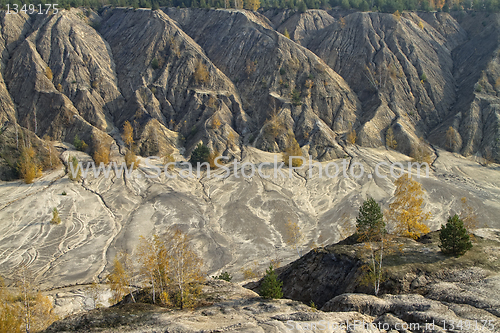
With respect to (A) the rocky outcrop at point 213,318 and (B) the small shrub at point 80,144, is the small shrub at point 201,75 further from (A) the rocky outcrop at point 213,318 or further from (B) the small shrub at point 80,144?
(A) the rocky outcrop at point 213,318

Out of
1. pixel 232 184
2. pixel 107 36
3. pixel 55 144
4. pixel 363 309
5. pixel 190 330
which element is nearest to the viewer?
pixel 190 330

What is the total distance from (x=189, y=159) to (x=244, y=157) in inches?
369

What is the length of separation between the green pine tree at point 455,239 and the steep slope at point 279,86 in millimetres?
38587

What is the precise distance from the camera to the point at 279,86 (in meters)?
71.4

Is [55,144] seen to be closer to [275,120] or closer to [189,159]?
[189,159]

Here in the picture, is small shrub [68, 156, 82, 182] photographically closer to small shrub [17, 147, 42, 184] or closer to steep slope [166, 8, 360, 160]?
small shrub [17, 147, 42, 184]

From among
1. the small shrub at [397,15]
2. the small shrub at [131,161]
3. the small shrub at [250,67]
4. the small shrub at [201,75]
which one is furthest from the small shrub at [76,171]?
the small shrub at [397,15]

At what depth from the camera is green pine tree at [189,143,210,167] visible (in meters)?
55.1

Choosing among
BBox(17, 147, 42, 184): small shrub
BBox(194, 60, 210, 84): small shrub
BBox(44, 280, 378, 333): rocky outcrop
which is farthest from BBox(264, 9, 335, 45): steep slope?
BBox(44, 280, 378, 333): rocky outcrop

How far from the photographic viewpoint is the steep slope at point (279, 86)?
6262cm

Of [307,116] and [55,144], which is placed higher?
[307,116]

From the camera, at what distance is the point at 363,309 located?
1583cm

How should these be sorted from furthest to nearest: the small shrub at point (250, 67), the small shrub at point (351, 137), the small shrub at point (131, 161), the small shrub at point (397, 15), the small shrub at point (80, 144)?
1. the small shrub at point (397, 15)
2. the small shrub at point (250, 67)
3. the small shrub at point (351, 137)
4. the small shrub at point (80, 144)
5. the small shrub at point (131, 161)

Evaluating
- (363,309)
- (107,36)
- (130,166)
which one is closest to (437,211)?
(363,309)
